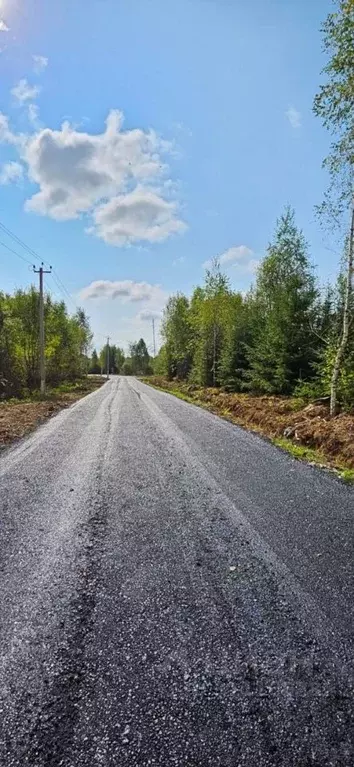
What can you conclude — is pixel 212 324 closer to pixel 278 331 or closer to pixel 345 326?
pixel 278 331

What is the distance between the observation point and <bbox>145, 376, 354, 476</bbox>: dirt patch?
22.2 ft

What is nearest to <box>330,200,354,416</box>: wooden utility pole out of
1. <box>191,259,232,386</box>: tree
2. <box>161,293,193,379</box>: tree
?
<box>191,259,232,386</box>: tree

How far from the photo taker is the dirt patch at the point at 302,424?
22.2 feet

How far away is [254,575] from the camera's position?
2799 millimetres

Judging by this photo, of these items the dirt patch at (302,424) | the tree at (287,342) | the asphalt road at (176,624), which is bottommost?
the asphalt road at (176,624)

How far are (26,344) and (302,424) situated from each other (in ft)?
73.2

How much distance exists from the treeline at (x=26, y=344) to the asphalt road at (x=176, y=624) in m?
18.9

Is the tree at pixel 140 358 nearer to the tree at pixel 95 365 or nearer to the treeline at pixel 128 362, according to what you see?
the treeline at pixel 128 362

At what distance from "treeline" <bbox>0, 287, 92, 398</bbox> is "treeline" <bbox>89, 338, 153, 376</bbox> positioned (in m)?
40.6

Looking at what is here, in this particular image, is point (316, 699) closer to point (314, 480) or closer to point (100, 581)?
point (100, 581)

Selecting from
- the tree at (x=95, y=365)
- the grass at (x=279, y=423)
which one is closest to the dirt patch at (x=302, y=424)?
the grass at (x=279, y=423)

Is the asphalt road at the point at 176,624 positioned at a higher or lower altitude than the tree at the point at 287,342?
lower

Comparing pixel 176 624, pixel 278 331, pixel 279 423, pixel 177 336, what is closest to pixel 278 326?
pixel 278 331

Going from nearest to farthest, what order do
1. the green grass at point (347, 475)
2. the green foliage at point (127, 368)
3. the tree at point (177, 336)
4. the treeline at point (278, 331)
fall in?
1. the green grass at point (347, 475)
2. the treeline at point (278, 331)
3. the tree at point (177, 336)
4. the green foliage at point (127, 368)
